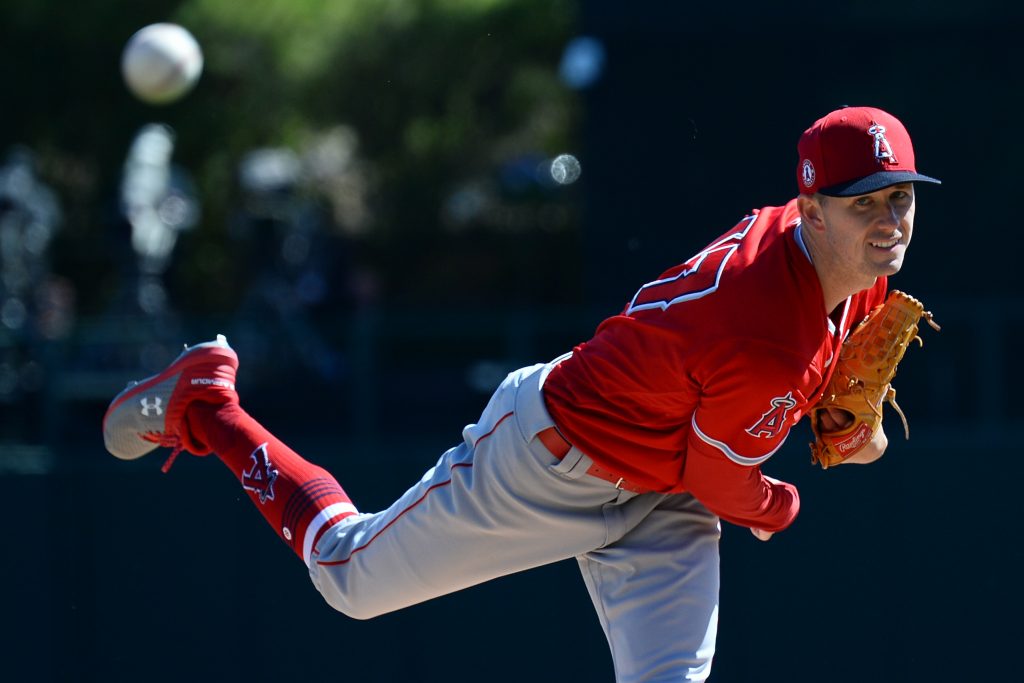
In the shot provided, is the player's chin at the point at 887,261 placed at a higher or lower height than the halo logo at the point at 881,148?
lower

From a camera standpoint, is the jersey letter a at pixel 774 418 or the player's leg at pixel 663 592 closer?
the jersey letter a at pixel 774 418

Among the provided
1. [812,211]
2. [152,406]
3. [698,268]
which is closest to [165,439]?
[152,406]

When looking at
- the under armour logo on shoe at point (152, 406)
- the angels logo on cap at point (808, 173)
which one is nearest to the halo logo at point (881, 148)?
the angels logo on cap at point (808, 173)

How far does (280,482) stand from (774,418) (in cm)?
157

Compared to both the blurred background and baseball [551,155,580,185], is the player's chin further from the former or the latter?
baseball [551,155,580,185]

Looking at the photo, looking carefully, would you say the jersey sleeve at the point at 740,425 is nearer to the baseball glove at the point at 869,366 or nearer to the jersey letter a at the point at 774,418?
the jersey letter a at the point at 774,418

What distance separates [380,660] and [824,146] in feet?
9.38

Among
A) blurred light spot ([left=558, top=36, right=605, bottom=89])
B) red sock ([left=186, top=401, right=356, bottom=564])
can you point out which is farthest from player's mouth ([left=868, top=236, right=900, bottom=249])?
blurred light spot ([left=558, top=36, right=605, bottom=89])

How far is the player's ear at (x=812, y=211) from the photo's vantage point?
Answer: 3.66 meters

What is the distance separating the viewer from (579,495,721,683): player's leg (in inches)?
156

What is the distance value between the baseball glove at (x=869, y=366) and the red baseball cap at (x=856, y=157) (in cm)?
52

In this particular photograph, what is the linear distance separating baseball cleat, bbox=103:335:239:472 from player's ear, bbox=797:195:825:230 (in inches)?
77.7

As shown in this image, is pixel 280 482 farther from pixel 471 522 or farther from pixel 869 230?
pixel 869 230

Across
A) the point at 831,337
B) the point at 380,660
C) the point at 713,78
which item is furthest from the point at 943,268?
the point at 831,337
